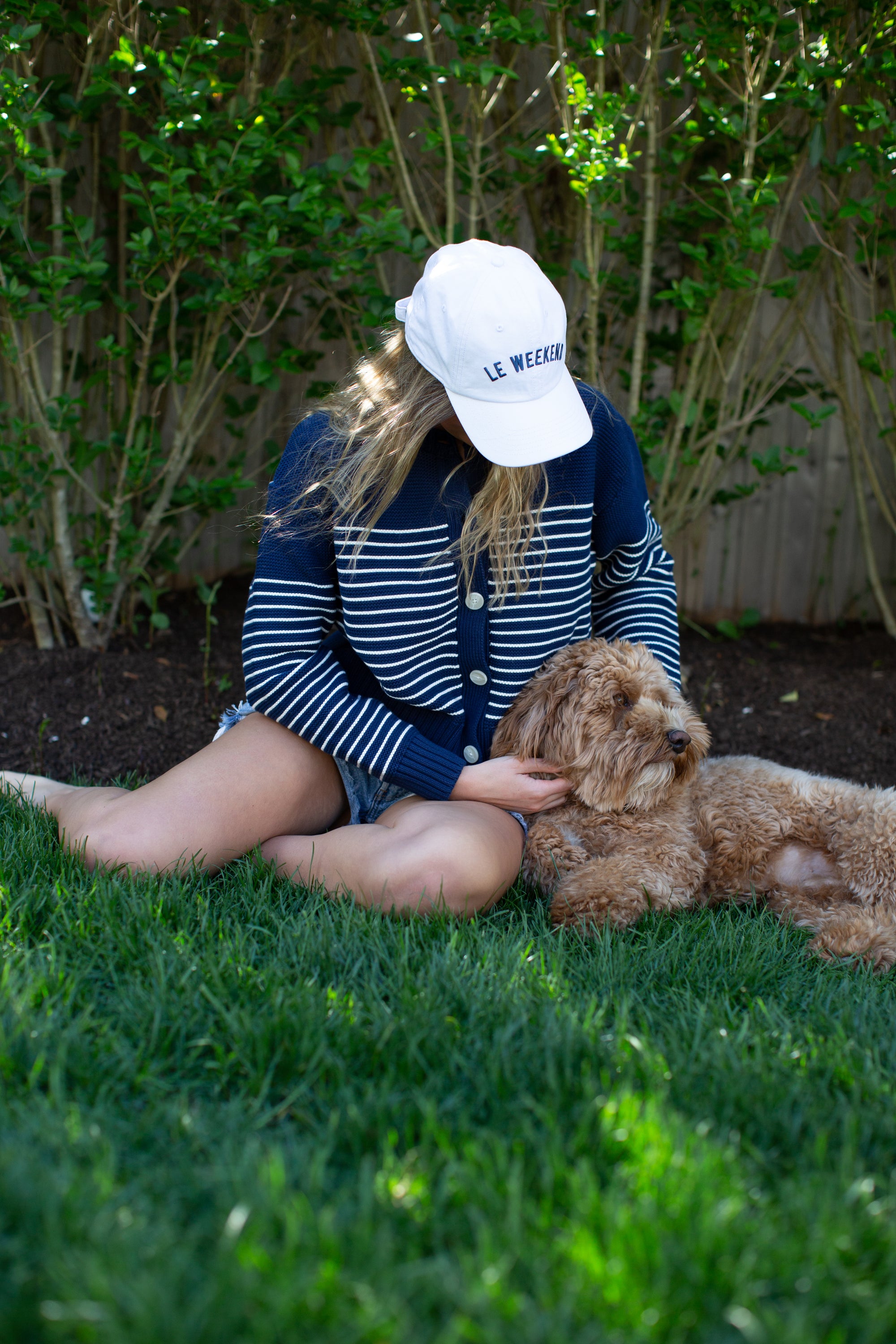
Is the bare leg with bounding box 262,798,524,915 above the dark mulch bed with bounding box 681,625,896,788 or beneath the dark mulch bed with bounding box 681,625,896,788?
above

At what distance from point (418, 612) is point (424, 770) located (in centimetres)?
39

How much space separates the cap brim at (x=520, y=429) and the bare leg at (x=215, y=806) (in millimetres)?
923

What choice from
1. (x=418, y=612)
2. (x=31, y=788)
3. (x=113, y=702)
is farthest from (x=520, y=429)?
(x=113, y=702)

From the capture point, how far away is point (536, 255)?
14.9 feet

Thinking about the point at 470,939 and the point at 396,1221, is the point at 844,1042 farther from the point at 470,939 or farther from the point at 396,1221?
the point at 396,1221

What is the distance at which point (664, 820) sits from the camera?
2.51 metres

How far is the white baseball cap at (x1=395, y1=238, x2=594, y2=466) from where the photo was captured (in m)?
2.16

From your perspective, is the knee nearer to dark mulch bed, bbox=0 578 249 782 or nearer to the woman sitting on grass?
the woman sitting on grass

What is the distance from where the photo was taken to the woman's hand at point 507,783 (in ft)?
8.19

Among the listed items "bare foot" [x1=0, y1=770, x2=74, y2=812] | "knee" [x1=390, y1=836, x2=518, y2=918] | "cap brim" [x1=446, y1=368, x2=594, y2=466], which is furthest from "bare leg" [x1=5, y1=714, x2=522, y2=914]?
"cap brim" [x1=446, y1=368, x2=594, y2=466]

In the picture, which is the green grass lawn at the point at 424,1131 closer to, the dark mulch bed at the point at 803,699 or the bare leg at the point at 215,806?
the bare leg at the point at 215,806

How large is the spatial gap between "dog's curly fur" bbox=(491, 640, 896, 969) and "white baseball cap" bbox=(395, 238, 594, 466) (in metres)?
0.60

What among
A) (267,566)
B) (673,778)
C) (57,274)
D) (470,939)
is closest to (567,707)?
(673,778)

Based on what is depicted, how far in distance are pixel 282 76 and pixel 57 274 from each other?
45.8 inches
